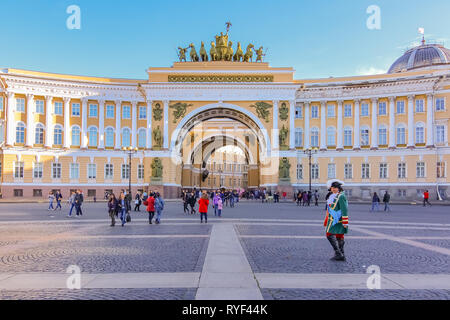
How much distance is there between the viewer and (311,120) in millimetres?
53406

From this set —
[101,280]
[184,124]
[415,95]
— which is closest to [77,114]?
[184,124]

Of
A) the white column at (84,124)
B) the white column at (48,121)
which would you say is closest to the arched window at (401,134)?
the white column at (84,124)

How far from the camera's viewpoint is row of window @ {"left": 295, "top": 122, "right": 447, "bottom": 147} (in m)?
48.2

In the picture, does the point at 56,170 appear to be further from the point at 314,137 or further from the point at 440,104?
the point at 440,104

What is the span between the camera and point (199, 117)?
5494 cm

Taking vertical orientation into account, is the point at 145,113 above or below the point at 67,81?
below

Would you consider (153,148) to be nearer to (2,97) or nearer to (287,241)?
(2,97)

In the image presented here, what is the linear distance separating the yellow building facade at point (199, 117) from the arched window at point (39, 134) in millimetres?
113

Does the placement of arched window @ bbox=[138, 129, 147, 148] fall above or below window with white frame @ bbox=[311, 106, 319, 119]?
below

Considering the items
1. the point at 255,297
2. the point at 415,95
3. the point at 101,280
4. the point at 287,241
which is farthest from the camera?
the point at 415,95

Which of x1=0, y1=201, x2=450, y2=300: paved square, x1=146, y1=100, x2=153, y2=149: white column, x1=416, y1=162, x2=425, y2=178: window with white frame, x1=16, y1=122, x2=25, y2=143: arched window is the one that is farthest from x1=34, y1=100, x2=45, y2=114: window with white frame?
x1=416, y1=162, x2=425, y2=178: window with white frame

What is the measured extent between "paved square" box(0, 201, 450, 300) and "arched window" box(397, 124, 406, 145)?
122 feet

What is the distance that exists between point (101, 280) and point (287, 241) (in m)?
7.02

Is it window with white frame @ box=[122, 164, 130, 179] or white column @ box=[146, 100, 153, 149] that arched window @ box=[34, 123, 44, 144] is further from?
white column @ box=[146, 100, 153, 149]
